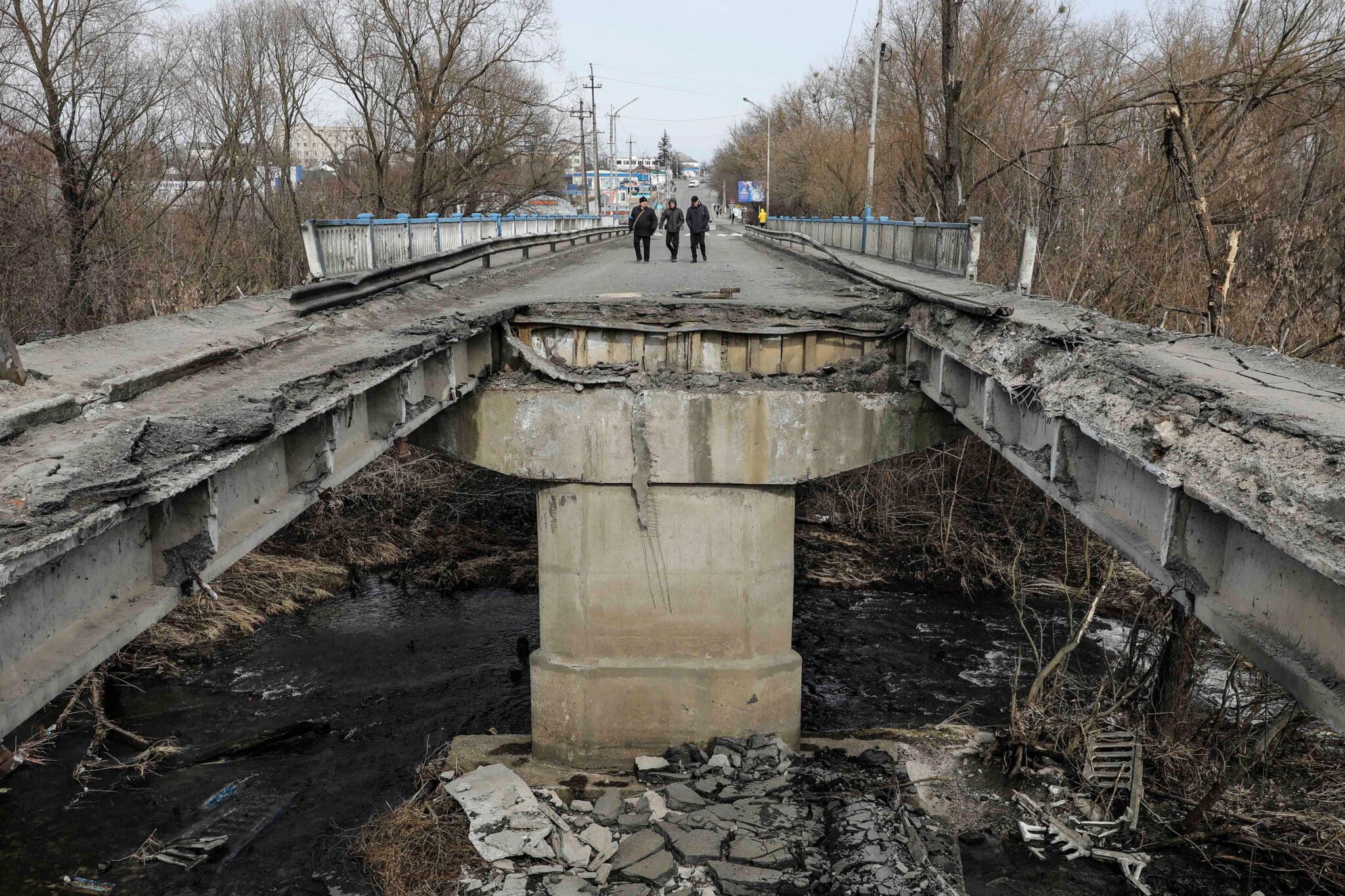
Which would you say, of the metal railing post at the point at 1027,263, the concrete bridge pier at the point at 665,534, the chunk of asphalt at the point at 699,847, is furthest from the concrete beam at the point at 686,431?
the chunk of asphalt at the point at 699,847

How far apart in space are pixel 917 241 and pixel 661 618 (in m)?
8.58

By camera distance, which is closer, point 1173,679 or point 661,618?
point 1173,679

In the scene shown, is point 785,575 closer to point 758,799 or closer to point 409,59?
point 758,799

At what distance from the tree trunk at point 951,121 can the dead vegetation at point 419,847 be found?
1707 cm

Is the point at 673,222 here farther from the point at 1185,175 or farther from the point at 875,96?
the point at 1185,175

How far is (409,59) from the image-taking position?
32.6 m

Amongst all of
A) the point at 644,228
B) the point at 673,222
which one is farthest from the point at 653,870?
the point at 644,228

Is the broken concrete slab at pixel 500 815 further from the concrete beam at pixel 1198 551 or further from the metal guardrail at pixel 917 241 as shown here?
the metal guardrail at pixel 917 241

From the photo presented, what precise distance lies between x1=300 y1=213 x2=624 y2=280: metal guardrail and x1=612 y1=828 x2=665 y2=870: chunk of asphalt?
691cm

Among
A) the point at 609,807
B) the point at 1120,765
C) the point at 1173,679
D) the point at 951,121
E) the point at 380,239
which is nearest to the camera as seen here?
the point at 609,807

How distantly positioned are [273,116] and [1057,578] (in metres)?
32.5

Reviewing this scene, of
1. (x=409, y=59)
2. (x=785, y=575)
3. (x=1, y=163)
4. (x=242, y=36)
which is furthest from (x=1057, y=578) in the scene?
(x=242, y=36)

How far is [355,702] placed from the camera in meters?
14.0

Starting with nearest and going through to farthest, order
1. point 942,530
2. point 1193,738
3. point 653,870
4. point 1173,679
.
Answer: point 653,870
point 1173,679
point 1193,738
point 942,530
